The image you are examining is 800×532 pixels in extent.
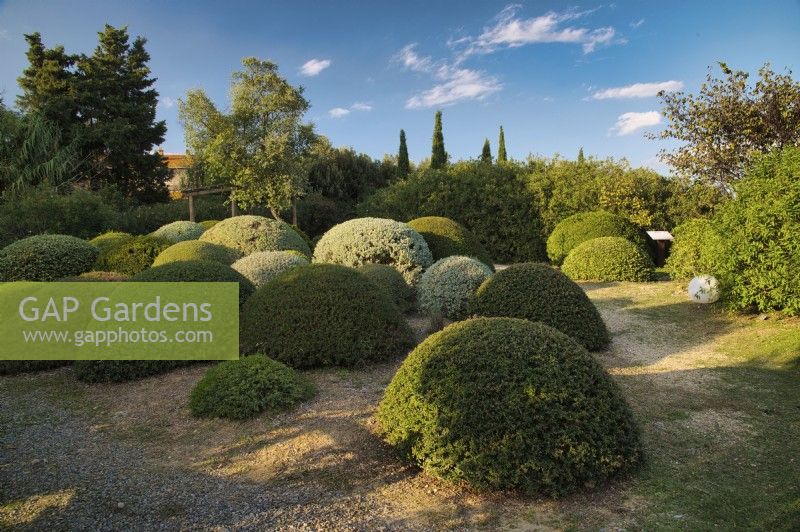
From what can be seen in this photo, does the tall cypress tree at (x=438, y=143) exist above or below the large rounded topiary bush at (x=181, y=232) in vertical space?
above

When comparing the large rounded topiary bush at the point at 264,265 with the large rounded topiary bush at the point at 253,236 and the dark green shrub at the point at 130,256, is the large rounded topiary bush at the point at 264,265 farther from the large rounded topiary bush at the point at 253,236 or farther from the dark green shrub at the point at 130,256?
the dark green shrub at the point at 130,256

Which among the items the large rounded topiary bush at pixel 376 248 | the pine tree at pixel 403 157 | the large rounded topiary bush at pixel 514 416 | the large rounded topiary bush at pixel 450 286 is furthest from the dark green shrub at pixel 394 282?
the pine tree at pixel 403 157

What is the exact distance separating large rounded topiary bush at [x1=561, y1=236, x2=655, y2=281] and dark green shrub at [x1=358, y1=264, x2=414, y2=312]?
16.9ft

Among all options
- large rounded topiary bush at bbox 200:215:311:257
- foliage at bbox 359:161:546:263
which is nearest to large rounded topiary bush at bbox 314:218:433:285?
large rounded topiary bush at bbox 200:215:311:257

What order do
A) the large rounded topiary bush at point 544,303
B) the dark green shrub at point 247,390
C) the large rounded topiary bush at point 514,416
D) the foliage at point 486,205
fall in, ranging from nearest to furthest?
the large rounded topiary bush at point 514,416 < the dark green shrub at point 247,390 < the large rounded topiary bush at point 544,303 < the foliage at point 486,205

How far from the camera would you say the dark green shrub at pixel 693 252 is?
30.8ft

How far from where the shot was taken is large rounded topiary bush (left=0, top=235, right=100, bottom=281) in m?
9.27

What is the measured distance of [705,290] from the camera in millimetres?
9359

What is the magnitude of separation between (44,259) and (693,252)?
39.7 feet

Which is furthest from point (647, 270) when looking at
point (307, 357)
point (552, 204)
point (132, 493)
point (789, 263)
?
point (132, 493)

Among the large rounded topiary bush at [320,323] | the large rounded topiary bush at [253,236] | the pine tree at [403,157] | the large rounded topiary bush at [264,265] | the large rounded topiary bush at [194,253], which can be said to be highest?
the pine tree at [403,157]

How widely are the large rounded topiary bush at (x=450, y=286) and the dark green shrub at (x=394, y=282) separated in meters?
0.26

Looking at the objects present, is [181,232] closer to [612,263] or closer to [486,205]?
[486,205]

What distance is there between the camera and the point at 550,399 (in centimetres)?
366
